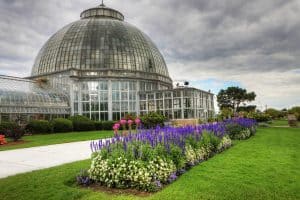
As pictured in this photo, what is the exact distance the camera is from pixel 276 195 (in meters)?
6.13

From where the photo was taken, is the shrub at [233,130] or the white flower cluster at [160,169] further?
the shrub at [233,130]

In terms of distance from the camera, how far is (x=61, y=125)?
33875 mm

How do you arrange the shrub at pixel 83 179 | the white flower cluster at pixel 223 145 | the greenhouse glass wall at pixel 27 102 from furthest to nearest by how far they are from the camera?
the greenhouse glass wall at pixel 27 102
the white flower cluster at pixel 223 145
the shrub at pixel 83 179

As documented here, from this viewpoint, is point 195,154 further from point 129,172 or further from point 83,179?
point 83,179

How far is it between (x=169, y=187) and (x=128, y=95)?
157ft

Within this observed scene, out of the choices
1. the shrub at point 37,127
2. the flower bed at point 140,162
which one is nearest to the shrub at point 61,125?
the shrub at point 37,127

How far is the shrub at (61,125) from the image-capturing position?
3331cm

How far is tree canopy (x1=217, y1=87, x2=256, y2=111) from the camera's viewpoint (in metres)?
86.1

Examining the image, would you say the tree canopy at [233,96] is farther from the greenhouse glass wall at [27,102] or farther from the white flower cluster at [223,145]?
the white flower cluster at [223,145]

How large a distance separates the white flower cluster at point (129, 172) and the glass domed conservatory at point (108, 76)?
41.4m

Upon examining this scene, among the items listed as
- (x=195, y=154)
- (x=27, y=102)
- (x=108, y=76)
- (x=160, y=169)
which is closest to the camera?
(x=160, y=169)

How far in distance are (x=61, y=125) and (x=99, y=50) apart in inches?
1020

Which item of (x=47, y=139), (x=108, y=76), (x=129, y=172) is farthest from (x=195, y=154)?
(x=108, y=76)

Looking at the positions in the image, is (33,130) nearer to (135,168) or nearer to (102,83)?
(102,83)
